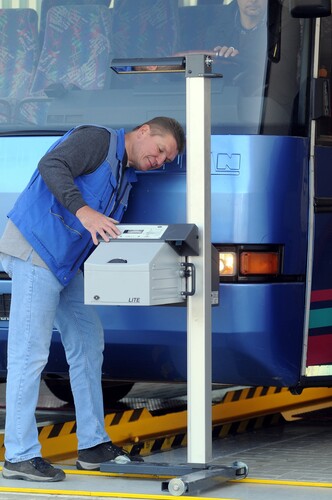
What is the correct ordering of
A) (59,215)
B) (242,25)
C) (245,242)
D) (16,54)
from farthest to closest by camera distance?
1. (16,54)
2. (242,25)
3. (245,242)
4. (59,215)

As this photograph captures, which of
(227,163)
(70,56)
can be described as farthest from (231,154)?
(70,56)

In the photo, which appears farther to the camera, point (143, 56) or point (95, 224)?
point (143, 56)

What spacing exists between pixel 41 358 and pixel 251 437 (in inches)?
79.8

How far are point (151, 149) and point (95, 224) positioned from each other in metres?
0.53

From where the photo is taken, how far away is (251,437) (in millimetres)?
7621

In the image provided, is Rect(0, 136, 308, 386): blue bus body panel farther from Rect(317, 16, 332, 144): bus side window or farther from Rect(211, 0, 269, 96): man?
Rect(211, 0, 269, 96): man

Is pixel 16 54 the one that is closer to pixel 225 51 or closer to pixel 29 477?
pixel 225 51

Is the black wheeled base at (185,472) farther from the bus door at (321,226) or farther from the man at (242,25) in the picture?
the man at (242,25)

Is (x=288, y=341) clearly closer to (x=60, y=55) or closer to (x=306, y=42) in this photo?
(x=306, y=42)

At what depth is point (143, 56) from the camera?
6.54 m

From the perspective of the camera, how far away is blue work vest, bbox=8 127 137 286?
589cm

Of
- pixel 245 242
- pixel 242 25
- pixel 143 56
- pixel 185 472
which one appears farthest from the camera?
pixel 143 56

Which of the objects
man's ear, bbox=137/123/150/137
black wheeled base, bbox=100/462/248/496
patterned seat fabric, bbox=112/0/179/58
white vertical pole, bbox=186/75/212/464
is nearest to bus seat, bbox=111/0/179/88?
patterned seat fabric, bbox=112/0/179/58

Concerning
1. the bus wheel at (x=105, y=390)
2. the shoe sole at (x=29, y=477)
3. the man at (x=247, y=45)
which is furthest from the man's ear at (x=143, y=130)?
the bus wheel at (x=105, y=390)
